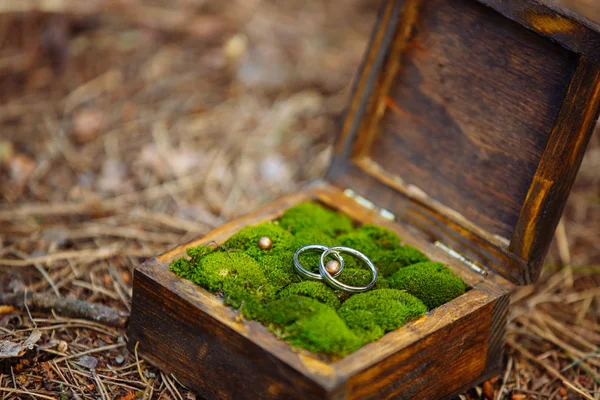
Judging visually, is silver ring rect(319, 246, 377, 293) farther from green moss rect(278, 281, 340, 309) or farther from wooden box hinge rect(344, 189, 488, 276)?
wooden box hinge rect(344, 189, 488, 276)

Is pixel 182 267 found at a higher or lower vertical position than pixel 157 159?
higher

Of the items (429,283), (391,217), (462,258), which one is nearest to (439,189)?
(391,217)

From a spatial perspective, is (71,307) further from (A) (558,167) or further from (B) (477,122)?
(A) (558,167)

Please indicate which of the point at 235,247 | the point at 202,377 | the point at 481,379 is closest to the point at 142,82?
the point at 235,247

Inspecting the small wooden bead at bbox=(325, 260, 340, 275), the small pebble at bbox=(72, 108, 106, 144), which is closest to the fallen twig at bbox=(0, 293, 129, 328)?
the small wooden bead at bbox=(325, 260, 340, 275)

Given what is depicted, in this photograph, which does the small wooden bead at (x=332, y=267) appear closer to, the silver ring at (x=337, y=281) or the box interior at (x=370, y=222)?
the silver ring at (x=337, y=281)

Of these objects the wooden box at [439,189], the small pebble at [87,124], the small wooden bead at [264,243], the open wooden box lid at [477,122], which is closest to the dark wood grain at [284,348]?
the wooden box at [439,189]
